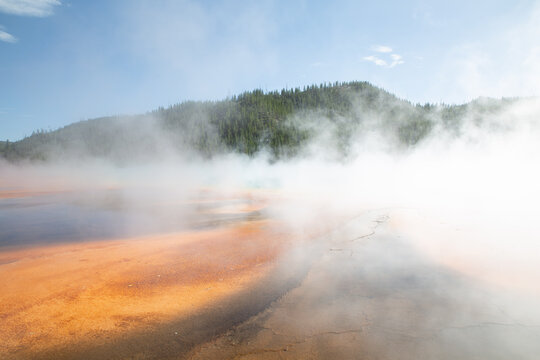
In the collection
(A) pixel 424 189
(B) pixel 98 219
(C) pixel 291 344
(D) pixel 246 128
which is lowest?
Result: (A) pixel 424 189

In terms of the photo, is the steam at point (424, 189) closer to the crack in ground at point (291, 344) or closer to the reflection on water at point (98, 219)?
the reflection on water at point (98, 219)

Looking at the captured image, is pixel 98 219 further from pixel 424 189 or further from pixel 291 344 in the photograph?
pixel 424 189

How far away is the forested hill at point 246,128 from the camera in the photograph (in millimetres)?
43250

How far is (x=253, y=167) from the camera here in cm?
3719

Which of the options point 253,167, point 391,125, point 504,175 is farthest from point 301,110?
point 504,175

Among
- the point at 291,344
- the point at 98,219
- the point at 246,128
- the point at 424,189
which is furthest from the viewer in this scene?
the point at 246,128

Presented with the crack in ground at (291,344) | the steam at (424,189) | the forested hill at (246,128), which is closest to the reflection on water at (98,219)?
the steam at (424,189)

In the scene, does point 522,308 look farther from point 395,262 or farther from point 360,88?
point 360,88

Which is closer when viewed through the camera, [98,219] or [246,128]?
[98,219]

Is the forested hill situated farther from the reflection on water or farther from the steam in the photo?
the reflection on water

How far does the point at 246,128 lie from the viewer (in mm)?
46406

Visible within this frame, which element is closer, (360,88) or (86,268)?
(86,268)

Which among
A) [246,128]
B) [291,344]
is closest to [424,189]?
[291,344]

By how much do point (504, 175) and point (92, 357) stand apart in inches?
907
